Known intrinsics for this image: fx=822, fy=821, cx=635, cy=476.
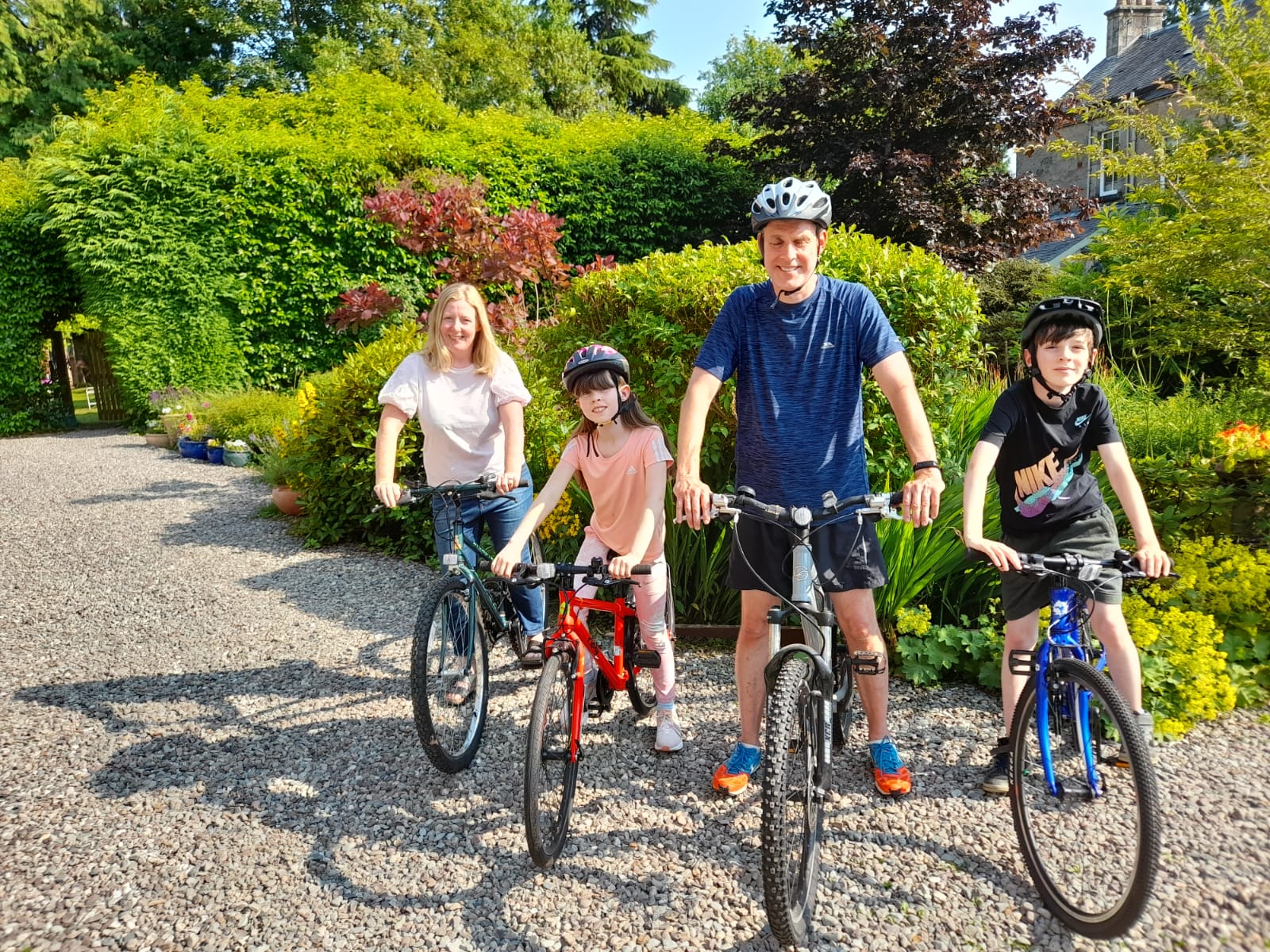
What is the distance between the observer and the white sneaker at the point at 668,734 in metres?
3.36

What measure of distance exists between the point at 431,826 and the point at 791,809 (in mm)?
1320

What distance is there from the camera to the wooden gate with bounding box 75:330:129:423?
55.6 feet

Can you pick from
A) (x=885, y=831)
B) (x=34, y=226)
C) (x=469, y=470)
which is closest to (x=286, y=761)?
(x=469, y=470)

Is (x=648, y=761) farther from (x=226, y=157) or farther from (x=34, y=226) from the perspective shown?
(x=34, y=226)

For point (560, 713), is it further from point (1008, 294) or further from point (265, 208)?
point (265, 208)

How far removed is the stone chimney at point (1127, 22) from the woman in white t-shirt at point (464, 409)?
26.4 meters

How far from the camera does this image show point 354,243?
13.7 m

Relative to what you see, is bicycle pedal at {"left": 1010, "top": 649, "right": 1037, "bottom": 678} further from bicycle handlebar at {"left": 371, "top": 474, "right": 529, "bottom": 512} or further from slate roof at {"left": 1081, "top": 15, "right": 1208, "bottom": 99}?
slate roof at {"left": 1081, "top": 15, "right": 1208, "bottom": 99}

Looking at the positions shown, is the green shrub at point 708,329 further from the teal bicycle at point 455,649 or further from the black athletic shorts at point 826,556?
the black athletic shorts at point 826,556

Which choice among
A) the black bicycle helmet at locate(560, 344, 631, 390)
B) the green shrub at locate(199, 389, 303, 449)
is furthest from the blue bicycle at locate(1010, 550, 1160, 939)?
the green shrub at locate(199, 389, 303, 449)

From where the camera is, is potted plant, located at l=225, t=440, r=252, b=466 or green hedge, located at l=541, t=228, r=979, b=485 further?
potted plant, located at l=225, t=440, r=252, b=466

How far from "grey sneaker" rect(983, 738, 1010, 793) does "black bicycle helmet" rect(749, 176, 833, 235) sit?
1963 mm

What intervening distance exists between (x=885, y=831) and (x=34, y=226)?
16978 millimetres

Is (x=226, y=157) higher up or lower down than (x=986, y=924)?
higher up
